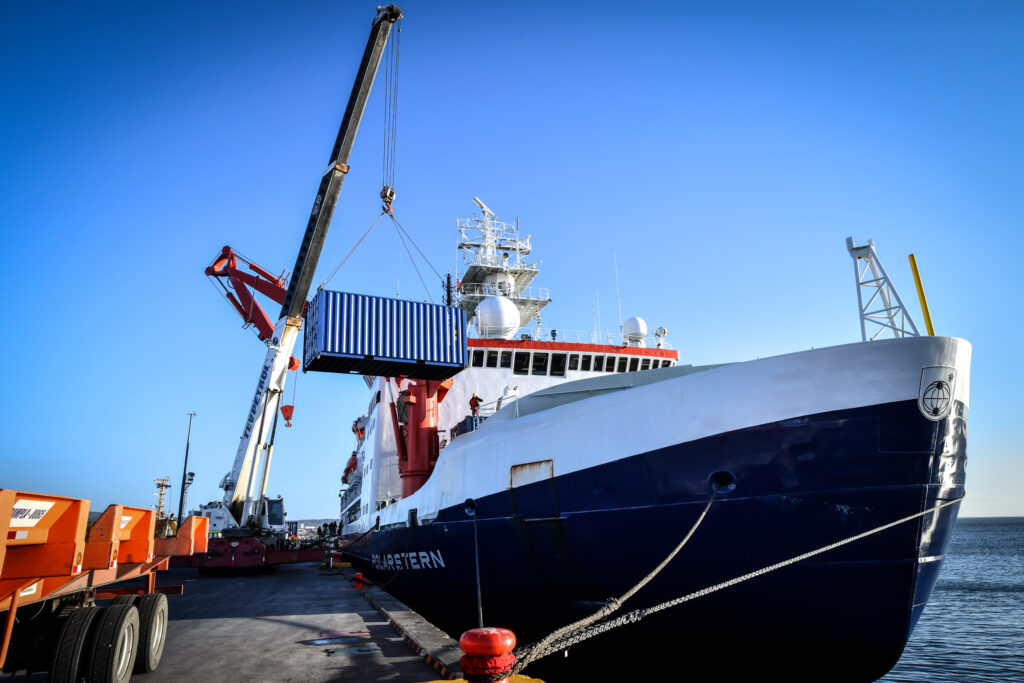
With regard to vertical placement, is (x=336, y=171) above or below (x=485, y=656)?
above

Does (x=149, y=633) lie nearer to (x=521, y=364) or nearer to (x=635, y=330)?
(x=521, y=364)

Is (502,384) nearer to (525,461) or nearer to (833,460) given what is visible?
(525,461)

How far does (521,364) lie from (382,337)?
5.71 meters

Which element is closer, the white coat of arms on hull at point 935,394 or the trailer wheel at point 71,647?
the trailer wheel at point 71,647

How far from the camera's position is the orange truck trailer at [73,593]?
4160mm

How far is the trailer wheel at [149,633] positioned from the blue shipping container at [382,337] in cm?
696

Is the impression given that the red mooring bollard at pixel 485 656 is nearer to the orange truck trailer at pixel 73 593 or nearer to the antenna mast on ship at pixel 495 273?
the orange truck trailer at pixel 73 593

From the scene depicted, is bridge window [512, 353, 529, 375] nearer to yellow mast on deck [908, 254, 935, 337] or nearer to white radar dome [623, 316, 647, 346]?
white radar dome [623, 316, 647, 346]

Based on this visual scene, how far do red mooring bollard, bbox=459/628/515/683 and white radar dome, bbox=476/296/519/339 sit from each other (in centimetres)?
1648

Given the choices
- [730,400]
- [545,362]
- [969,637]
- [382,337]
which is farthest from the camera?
[545,362]

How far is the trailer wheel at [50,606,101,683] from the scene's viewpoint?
500 cm

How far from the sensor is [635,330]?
74.7 feet

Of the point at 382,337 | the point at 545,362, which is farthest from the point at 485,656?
the point at 545,362

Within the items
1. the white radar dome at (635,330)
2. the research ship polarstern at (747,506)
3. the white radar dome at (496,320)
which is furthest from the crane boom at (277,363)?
the research ship polarstern at (747,506)
